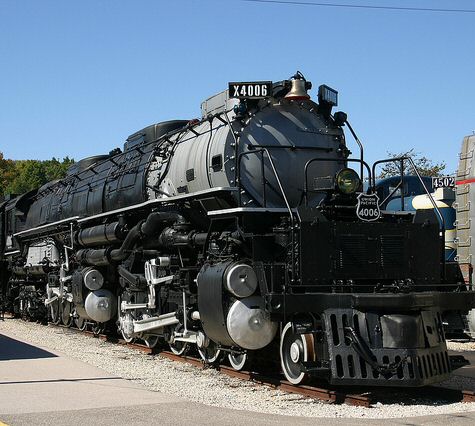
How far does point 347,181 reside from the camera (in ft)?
34.0

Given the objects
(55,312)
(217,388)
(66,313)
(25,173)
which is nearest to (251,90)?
(217,388)

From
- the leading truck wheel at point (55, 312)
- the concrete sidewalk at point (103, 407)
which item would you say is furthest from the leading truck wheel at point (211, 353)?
the leading truck wheel at point (55, 312)

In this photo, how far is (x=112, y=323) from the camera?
1739 cm

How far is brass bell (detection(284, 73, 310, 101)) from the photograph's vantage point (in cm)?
1123

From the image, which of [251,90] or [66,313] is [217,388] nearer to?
[251,90]

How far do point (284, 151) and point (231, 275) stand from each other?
236cm

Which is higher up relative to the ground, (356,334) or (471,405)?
(356,334)

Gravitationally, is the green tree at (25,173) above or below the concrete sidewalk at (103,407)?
above

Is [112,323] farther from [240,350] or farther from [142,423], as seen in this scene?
[142,423]

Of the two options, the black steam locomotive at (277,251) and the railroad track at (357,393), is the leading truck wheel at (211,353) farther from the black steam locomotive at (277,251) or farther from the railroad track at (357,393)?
the railroad track at (357,393)

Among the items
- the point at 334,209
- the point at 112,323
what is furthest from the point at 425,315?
the point at 112,323

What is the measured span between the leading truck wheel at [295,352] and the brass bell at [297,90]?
377 cm

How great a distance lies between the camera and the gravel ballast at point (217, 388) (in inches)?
325

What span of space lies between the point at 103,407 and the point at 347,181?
4.70 meters
